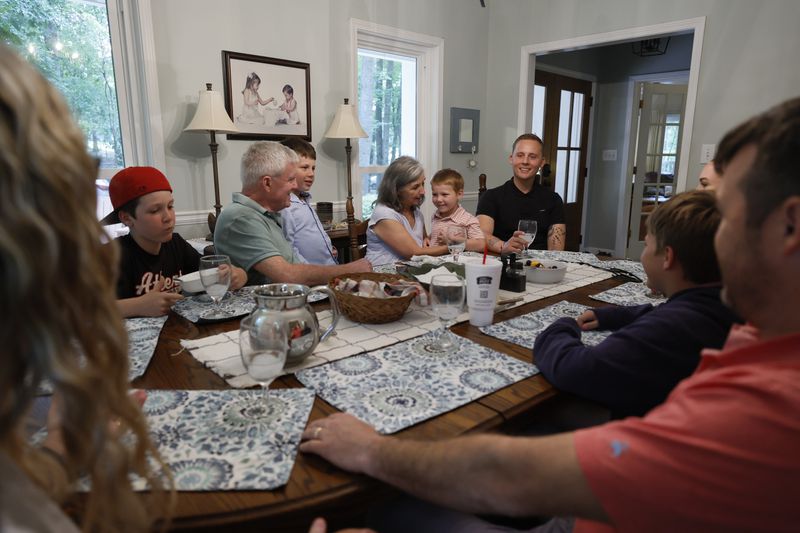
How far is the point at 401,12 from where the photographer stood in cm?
431

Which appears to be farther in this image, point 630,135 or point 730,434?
point 630,135

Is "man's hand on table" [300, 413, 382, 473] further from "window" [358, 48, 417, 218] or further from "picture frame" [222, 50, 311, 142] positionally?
"window" [358, 48, 417, 218]

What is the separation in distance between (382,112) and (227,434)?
13.4 ft

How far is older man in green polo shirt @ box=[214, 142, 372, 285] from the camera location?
198cm

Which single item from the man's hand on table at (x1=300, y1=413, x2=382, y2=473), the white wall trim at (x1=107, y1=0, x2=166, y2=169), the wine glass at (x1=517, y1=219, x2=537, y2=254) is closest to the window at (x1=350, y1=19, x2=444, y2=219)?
the white wall trim at (x1=107, y1=0, x2=166, y2=169)

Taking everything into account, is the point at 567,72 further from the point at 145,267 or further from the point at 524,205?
the point at 145,267

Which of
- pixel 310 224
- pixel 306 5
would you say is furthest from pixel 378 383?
pixel 306 5

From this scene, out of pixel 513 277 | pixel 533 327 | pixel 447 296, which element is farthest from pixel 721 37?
Answer: pixel 447 296

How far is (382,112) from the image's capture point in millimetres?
4555

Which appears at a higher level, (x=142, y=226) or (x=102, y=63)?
(x=102, y=63)

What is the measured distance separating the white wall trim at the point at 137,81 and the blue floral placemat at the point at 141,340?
203 centimetres

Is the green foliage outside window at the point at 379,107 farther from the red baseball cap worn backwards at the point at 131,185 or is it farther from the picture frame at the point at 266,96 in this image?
the red baseball cap worn backwards at the point at 131,185

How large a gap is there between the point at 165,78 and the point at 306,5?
1.22m

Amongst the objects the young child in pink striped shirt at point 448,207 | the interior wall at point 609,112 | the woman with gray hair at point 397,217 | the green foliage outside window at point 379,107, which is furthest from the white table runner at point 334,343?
the interior wall at point 609,112
